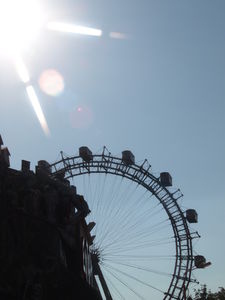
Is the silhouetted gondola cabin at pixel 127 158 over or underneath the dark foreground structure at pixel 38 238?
over

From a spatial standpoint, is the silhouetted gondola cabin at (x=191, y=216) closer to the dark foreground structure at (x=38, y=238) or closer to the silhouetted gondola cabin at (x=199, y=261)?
the silhouetted gondola cabin at (x=199, y=261)

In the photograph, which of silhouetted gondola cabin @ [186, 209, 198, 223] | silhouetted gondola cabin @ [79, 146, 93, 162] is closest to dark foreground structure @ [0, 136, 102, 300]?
silhouetted gondola cabin @ [79, 146, 93, 162]

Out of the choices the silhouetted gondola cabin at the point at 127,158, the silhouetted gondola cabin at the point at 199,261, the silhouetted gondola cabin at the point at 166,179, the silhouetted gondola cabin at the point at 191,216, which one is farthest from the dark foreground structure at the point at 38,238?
the silhouetted gondola cabin at the point at 191,216

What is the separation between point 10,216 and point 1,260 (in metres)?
3.40

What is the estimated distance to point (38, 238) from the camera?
34.6 meters

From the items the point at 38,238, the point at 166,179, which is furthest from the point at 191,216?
the point at 38,238

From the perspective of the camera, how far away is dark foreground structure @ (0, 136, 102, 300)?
104 feet

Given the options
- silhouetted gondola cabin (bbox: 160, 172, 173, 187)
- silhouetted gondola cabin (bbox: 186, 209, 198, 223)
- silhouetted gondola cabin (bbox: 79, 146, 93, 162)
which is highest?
silhouetted gondola cabin (bbox: 79, 146, 93, 162)

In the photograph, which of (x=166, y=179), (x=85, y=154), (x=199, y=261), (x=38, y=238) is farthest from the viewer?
(x=85, y=154)

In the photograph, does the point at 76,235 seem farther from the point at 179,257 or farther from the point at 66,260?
the point at 179,257

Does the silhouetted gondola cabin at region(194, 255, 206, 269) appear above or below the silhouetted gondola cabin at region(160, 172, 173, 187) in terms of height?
below

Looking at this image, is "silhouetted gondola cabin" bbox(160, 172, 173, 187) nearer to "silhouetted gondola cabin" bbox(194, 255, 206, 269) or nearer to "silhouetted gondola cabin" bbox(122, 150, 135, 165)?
"silhouetted gondola cabin" bbox(122, 150, 135, 165)

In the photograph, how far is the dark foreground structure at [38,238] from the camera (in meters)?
31.7

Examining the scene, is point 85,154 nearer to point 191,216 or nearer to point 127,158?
point 127,158
